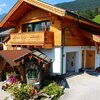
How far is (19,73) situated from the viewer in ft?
57.8

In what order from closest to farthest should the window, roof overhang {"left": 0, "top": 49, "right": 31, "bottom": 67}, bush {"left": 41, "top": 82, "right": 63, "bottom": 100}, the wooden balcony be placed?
bush {"left": 41, "top": 82, "right": 63, "bottom": 100} → roof overhang {"left": 0, "top": 49, "right": 31, "bottom": 67} → the wooden balcony → the window

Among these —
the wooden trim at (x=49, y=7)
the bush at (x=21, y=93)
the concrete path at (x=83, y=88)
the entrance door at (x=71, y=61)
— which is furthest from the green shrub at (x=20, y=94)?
the entrance door at (x=71, y=61)

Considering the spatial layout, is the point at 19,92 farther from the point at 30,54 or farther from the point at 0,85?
the point at 0,85

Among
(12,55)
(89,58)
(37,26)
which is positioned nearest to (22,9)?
(37,26)

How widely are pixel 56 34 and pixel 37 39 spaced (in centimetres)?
177

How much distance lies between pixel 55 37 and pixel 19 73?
4542 mm

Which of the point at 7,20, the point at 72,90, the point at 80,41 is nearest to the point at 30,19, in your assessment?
the point at 7,20

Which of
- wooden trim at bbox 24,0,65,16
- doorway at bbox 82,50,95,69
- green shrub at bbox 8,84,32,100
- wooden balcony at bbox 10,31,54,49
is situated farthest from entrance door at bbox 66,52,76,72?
green shrub at bbox 8,84,32,100

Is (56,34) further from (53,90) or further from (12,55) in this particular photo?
(53,90)

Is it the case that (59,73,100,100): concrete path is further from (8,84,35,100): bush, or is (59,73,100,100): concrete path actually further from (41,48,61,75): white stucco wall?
(8,84,35,100): bush

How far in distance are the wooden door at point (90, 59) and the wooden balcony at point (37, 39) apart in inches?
225

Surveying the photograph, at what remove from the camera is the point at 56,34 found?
720 inches

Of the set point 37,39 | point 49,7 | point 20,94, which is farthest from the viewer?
point 37,39

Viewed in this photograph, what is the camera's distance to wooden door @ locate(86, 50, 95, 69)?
71.6ft
